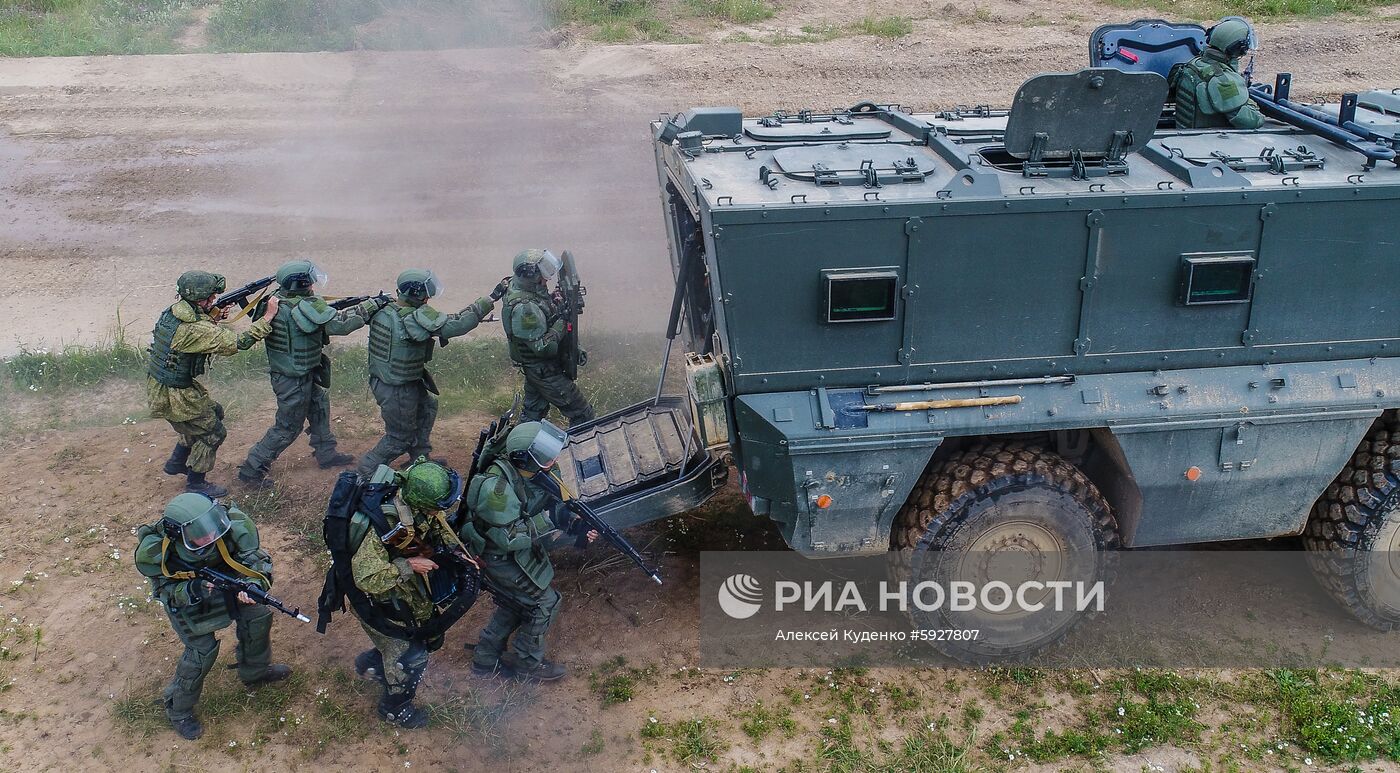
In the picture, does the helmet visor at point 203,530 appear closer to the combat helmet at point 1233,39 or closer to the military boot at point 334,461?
the military boot at point 334,461

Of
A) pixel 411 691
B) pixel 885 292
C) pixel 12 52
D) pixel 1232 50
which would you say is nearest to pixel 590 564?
pixel 411 691

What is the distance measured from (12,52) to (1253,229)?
1583 centimetres

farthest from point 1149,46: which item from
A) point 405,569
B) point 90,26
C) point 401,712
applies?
point 90,26

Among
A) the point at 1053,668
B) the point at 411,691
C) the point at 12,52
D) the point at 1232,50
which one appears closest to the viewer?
the point at 411,691

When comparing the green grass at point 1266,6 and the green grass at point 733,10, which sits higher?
the green grass at point 733,10

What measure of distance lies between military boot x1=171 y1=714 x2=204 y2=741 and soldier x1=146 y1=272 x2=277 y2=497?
6.64ft

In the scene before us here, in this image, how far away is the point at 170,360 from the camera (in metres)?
7.63

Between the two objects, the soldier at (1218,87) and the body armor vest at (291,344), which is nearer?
the soldier at (1218,87)

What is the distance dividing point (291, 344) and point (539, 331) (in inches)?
65.4

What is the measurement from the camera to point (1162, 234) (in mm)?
5582

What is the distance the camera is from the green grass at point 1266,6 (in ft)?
53.8

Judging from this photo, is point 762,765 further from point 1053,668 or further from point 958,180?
point 958,180

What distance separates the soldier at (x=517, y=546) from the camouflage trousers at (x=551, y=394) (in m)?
2.11

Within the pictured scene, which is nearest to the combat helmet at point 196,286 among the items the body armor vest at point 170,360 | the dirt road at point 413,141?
the body armor vest at point 170,360
